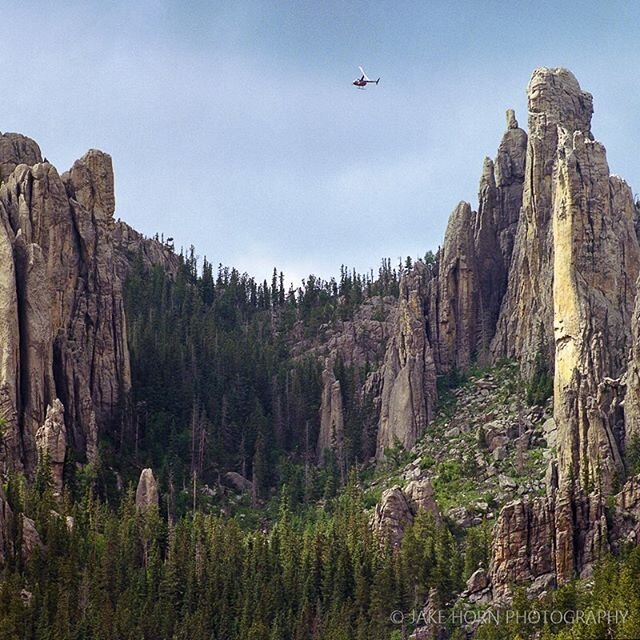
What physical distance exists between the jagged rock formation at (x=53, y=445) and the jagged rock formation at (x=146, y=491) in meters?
7.29

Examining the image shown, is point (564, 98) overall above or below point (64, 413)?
above

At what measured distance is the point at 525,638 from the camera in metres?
130

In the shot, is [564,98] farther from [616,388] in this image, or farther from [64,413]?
[64,413]

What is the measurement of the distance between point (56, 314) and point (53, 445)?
19517 mm

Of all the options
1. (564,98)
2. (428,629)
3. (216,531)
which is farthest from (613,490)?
(564,98)

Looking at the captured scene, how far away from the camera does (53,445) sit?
175m

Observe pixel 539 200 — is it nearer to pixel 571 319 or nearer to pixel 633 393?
pixel 571 319

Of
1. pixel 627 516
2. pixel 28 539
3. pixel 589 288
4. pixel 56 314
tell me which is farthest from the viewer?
pixel 56 314

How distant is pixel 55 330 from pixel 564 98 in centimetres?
5552

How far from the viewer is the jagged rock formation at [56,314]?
Result: 592 ft

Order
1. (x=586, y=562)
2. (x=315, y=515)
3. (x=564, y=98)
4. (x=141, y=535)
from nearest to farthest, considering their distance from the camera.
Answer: (x=586, y=562) < (x=141, y=535) < (x=315, y=515) < (x=564, y=98)

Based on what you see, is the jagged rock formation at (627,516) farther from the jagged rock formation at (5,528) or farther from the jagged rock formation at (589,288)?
the jagged rock formation at (5,528)

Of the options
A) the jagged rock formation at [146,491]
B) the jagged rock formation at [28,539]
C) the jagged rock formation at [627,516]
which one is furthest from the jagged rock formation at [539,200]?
the jagged rock formation at [28,539]

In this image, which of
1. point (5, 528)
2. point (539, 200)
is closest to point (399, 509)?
point (5, 528)
